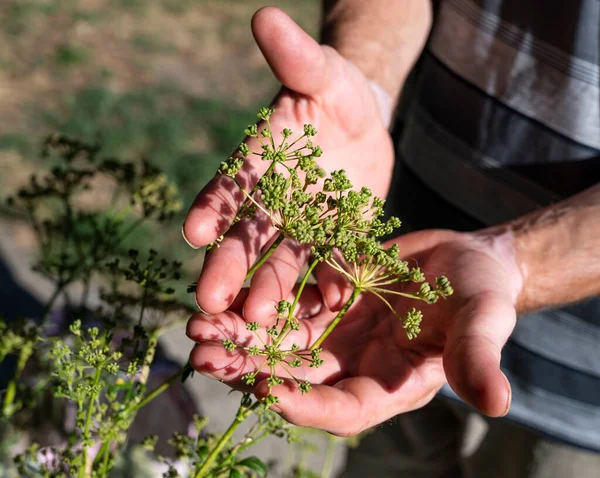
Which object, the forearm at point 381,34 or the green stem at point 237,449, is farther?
the forearm at point 381,34

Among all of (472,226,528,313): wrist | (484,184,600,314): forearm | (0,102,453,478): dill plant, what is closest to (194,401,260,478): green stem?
(0,102,453,478): dill plant

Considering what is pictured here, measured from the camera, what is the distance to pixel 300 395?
1.42 meters

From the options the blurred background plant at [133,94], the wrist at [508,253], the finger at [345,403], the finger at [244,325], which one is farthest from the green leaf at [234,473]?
the blurred background plant at [133,94]

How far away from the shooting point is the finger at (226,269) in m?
1.54

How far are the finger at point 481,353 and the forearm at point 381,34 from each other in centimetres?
122

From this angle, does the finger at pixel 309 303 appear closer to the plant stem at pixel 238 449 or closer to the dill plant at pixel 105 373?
the dill plant at pixel 105 373

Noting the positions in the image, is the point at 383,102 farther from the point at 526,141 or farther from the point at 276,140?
the point at 276,140

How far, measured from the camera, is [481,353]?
4.58 feet

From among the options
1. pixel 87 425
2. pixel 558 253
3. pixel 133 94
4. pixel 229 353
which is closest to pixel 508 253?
pixel 558 253

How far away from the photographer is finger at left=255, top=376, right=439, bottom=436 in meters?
1.39

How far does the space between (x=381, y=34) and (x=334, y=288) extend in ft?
4.09

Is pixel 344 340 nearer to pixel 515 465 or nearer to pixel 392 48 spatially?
pixel 392 48

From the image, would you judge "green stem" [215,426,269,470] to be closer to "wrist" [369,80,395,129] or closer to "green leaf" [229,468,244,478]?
"green leaf" [229,468,244,478]

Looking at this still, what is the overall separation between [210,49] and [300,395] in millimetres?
5979
